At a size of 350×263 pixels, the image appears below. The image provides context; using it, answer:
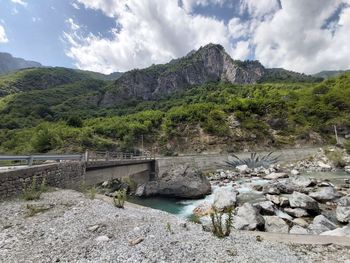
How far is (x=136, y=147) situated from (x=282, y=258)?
6544 centimetres

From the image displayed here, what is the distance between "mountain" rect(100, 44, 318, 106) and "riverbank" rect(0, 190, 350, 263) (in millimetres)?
137702

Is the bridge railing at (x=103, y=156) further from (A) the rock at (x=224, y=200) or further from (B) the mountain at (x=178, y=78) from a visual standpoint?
(B) the mountain at (x=178, y=78)

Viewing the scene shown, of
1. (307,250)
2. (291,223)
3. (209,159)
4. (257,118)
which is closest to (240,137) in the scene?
(257,118)

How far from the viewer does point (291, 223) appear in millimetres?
13891

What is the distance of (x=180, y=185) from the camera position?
25.1m

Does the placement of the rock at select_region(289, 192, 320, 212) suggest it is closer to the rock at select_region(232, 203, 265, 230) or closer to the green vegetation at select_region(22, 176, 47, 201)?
the rock at select_region(232, 203, 265, 230)

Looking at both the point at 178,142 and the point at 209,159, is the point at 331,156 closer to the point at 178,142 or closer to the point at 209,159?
the point at 209,159

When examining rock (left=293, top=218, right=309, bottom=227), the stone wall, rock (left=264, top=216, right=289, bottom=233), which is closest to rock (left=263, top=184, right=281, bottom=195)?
rock (left=293, top=218, right=309, bottom=227)

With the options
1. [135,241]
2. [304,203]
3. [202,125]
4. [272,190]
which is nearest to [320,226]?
[304,203]

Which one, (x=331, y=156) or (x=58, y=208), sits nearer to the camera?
(x=58, y=208)

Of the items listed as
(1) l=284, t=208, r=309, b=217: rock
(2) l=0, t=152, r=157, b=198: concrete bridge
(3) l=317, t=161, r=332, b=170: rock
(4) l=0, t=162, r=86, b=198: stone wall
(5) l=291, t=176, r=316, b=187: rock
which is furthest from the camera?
(3) l=317, t=161, r=332, b=170: rock

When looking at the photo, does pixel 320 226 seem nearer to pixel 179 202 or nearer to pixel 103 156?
pixel 179 202

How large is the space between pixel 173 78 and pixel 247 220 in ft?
551

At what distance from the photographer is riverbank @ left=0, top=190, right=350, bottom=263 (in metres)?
5.97
